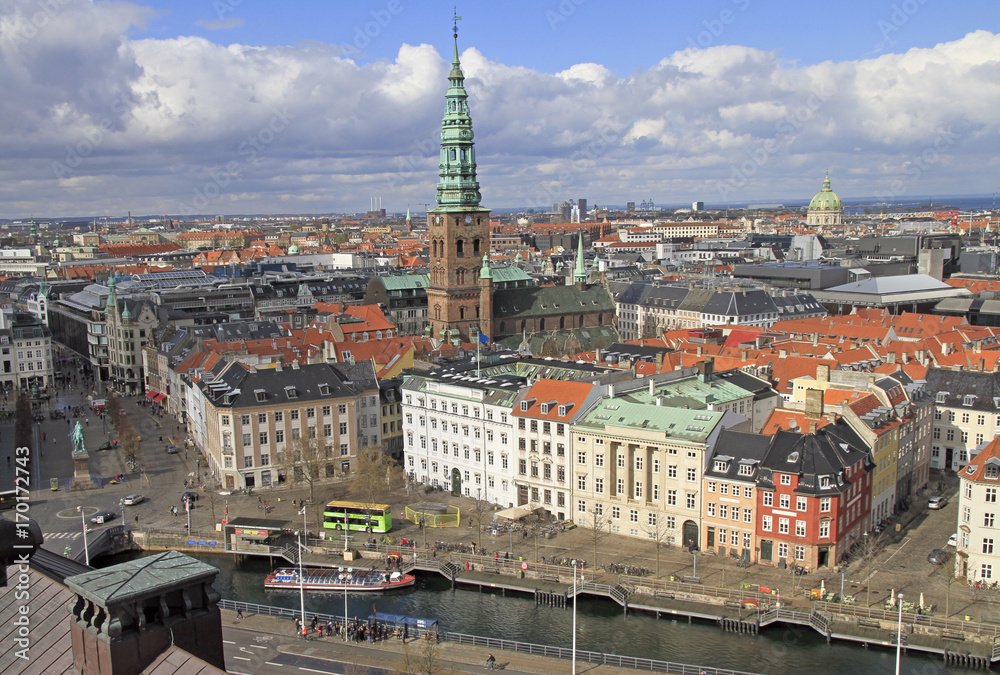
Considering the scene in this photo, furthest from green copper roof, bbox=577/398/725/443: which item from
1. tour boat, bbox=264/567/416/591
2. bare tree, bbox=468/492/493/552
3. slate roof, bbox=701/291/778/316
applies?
slate roof, bbox=701/291/778/316

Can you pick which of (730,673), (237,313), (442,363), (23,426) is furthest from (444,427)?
(237,313)

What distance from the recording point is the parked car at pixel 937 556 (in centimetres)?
7256

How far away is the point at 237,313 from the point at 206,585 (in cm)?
17005

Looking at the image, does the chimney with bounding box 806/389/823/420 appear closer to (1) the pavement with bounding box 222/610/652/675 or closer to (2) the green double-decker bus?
(1) the pavement with bounding box 222/610/652/675

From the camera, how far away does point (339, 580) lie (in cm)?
7400

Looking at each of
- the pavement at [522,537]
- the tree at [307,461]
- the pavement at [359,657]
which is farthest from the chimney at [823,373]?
the tree at [307,461]

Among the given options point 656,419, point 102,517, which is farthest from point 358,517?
point 656,419

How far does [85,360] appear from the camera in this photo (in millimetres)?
178875

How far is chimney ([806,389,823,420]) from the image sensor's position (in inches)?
3211

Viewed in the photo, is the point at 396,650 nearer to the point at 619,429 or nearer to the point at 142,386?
the point at 619,429

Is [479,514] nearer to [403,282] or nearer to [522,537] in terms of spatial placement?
[522,537]

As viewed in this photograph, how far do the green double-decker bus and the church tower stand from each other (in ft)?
213

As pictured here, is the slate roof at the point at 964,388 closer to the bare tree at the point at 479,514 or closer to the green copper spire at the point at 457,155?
the bare tree at the point at 479,514

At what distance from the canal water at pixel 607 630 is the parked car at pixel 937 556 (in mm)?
13802
